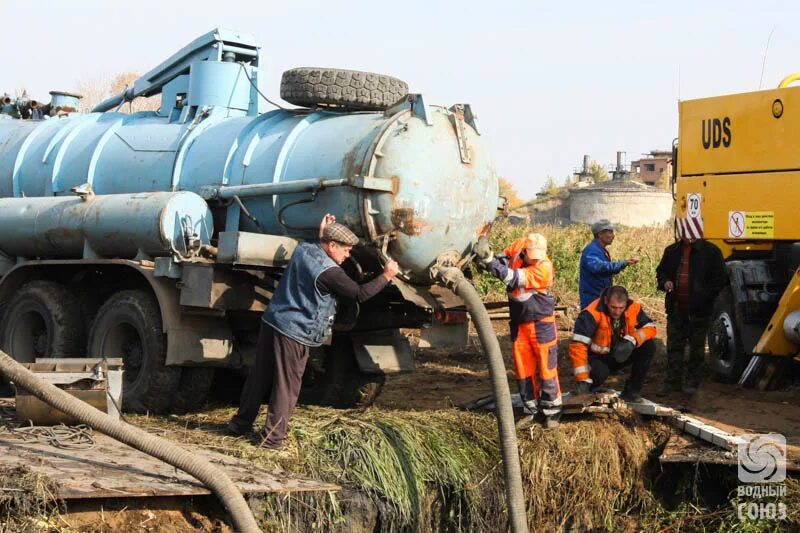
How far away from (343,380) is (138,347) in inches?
70.9

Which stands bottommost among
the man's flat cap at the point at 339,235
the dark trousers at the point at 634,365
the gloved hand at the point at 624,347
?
the dark trousers at the point at 634,365

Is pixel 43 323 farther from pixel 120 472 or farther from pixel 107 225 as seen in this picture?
pixel 120 472

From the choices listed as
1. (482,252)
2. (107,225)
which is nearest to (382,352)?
(482,252)

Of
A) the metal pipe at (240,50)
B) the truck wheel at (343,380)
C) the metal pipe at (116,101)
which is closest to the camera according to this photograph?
the truck wheel at (343,380)

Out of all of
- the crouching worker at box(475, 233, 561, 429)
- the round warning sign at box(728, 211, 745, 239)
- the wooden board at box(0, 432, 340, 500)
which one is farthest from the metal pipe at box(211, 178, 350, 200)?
the round warning sign at box(728, 211, 745, 239)

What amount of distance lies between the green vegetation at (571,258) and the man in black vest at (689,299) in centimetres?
572

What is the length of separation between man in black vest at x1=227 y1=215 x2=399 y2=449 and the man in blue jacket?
Result: 2.91 metres

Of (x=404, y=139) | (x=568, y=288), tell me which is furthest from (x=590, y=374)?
(x=568, y=288)

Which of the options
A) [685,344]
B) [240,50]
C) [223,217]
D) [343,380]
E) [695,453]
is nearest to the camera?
[695,453]

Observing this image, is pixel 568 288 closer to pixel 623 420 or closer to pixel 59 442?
pixel 623 420

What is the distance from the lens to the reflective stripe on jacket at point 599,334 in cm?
912

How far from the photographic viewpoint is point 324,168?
340 inches

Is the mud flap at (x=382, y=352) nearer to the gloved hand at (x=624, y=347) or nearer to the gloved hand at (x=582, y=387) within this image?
the gloved hand at (x=582, y=387)

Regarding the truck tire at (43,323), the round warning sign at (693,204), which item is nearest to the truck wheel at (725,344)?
the round warning sign at (693,204)
